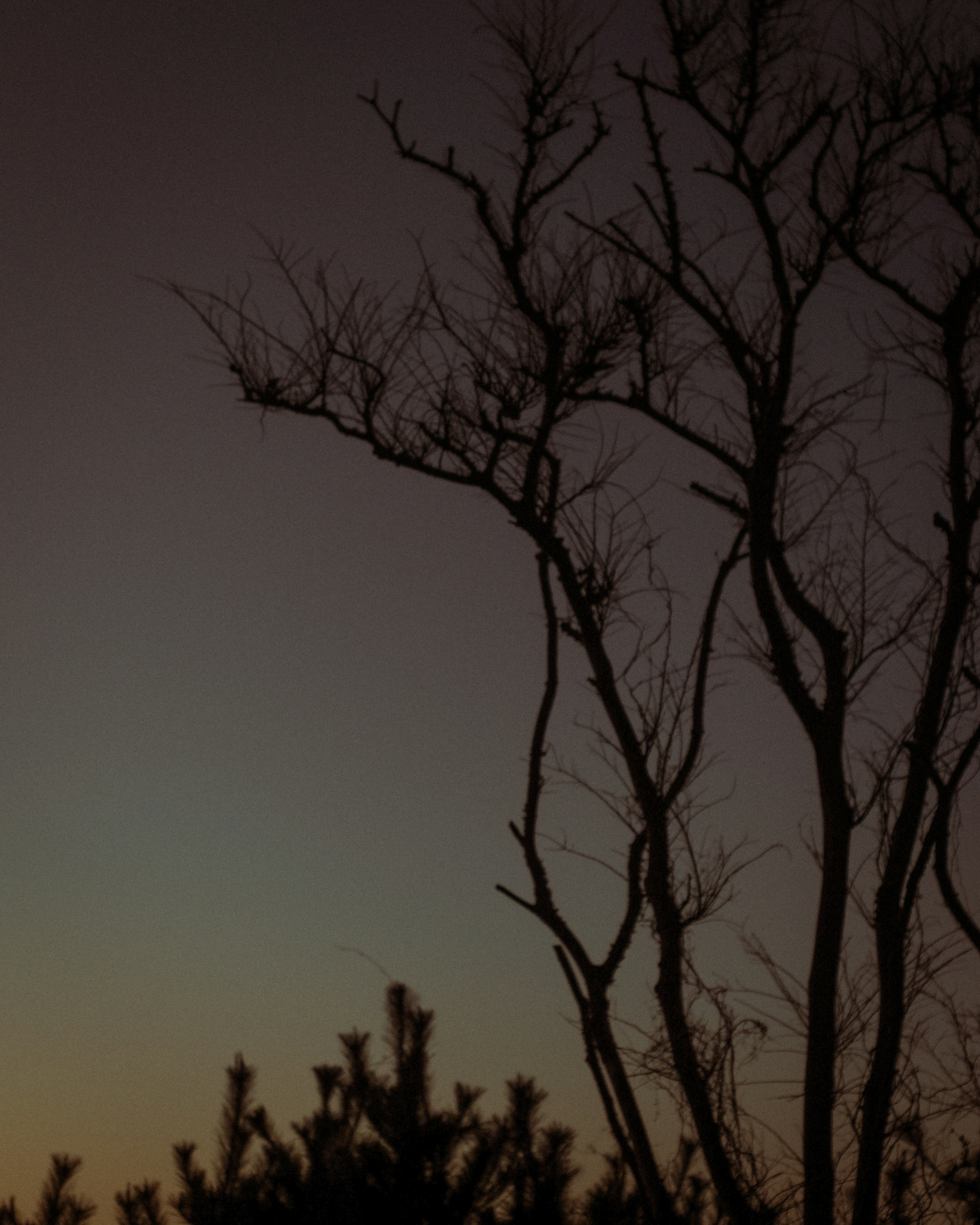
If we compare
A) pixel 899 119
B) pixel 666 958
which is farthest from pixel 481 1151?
pixel 899 119

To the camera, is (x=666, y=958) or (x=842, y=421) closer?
(x=666, y=958)

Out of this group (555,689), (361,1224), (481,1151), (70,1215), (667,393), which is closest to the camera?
(361,1224)

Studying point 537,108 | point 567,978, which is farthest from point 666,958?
point 537,108

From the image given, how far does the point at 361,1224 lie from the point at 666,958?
133cm

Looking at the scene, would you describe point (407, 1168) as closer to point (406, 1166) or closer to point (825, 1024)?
point (406, 1166)

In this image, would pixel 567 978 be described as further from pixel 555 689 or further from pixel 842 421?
pixel 842 421

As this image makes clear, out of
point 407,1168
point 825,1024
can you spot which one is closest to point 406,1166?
point 407,1168

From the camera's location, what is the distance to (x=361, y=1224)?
3494 millimetres

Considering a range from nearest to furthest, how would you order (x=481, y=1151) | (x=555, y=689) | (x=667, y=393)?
1. (x=481, y=1151)
2. (x=555, y=689)
3. (x=667, y=393)

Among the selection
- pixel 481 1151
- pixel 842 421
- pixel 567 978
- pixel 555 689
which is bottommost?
pixel 481 1151

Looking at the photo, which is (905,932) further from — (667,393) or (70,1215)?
(70,1215)

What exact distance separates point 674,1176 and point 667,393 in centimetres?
307

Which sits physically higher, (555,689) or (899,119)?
(899,119)

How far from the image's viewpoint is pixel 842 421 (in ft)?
15.6
